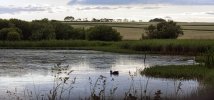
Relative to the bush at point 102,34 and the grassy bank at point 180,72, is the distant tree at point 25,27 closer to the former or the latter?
the bush at point 102,34

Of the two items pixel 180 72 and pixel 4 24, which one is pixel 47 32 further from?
pixel 180 72

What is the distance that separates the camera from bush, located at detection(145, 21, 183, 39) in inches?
2965

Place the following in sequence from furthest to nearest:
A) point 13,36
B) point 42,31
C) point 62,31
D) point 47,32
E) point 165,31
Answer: point 62,31 < point 47,32 < point 42,31 < point 165,31 < point 13,36

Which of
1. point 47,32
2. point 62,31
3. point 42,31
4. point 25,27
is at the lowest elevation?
point 62,31

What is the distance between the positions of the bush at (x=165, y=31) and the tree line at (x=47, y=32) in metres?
5.45

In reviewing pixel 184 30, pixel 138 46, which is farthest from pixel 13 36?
pixel 184 30

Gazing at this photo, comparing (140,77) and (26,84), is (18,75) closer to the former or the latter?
(26,84)

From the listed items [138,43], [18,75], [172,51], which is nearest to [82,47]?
[138,43]

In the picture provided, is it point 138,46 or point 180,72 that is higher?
point 180,72

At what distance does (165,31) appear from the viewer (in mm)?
75312

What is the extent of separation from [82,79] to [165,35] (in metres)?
50.8

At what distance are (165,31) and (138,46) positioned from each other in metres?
18.7

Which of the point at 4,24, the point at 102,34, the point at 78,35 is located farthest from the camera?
the point at 78,35

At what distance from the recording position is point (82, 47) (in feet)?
219
